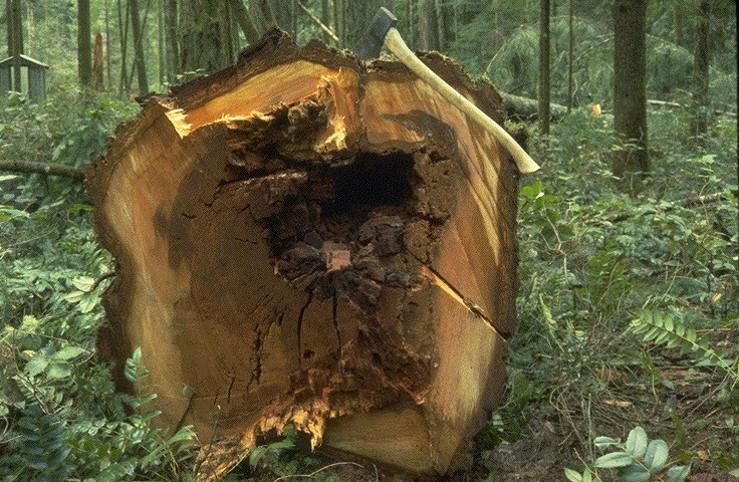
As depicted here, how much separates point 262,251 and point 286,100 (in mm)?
521

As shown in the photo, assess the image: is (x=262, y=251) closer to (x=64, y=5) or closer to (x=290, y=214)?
(x=290, y=214)

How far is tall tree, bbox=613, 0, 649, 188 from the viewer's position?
746cm

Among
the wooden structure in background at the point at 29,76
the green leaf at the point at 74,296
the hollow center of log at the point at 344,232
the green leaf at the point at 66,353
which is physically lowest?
the green leaf at the point at 66,353

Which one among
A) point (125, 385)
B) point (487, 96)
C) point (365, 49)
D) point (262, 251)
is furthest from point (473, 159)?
point (125, 385)

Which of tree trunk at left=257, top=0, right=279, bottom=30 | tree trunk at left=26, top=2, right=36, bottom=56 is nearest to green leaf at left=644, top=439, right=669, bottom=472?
tree trunk at left=257, top=0, right=279, bottom=30

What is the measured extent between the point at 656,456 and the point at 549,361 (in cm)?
111

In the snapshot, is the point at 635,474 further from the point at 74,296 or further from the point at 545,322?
the point at 74,296

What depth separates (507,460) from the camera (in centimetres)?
278

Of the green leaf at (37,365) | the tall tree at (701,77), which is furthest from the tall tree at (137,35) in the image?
the green leaf at (37,365)

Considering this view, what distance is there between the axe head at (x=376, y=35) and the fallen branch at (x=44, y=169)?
9.81 feet

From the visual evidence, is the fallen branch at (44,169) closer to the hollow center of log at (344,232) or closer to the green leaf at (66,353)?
the green leaf at (66,353)

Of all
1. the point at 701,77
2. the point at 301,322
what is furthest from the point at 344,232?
the point at 701,77

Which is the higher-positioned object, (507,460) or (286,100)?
(286,100)

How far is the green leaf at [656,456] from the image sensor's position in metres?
2.11
